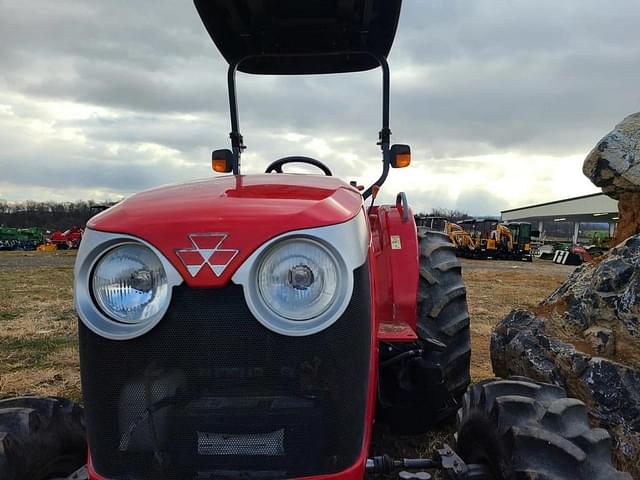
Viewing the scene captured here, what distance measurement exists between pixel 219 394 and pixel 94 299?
0.47 metres

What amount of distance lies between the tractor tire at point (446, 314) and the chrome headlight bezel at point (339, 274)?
1.38m

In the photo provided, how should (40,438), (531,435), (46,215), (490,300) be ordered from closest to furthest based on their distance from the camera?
(531,435), (40,438), (490,300), (46,215)

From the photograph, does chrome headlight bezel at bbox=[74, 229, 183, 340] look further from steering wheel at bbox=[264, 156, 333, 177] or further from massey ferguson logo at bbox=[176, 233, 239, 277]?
steering wheel at bbox=[264, 156, 333, 177]

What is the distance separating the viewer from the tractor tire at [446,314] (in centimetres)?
298

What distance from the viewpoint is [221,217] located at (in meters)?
1.64

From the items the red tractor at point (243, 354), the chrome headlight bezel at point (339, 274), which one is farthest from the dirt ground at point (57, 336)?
the chrome headlight bezel at point (339, 274)

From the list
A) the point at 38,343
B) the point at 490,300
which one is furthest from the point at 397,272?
the point at 490,300

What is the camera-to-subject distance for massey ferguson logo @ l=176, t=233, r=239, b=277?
1.55 metres

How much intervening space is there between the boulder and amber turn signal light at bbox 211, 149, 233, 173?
114 inches

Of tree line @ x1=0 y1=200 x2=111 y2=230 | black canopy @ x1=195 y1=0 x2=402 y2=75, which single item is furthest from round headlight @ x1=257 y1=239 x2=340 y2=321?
tree line @ x1=0 y1=200 x2=111 y2=230

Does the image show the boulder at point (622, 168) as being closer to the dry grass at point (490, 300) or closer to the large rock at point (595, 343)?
the large rock at point (595, 343)

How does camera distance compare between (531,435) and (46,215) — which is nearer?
(531,435)

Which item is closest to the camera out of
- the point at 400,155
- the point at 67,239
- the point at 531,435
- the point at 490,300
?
the point at 531,435

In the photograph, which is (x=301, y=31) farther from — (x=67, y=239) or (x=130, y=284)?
(x=67, y=239)
